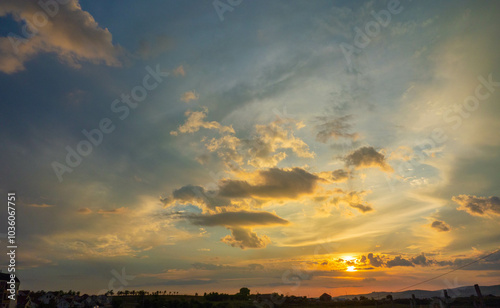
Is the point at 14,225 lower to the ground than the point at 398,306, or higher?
higher

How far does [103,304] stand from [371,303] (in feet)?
368

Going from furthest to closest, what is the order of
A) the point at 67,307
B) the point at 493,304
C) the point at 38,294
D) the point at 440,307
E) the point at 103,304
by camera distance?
the point at 38,294, the point at 103,304, the point at 67,307, the point at 493,304, the point at 440,307

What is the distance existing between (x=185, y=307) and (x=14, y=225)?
257ft

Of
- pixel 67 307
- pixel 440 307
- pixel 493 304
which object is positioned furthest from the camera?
pixel 67 307

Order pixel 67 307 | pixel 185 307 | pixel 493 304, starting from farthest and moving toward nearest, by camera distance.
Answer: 1. pixel 67 307
2. pixel 185 307
3. pixel 493 304

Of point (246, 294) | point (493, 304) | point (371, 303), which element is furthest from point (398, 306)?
point (246, 294)

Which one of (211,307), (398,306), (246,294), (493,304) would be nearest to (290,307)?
(211,307)

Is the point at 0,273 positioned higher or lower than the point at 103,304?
higher

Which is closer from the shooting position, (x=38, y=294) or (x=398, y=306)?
(x=398, y=306)

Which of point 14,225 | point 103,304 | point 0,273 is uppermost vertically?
point 14,225

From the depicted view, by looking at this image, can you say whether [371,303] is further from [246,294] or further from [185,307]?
[246,294]

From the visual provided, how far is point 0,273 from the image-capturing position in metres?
76.5

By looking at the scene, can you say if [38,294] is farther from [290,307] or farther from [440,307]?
[440,307]

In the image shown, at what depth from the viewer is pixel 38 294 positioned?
150625 mm
